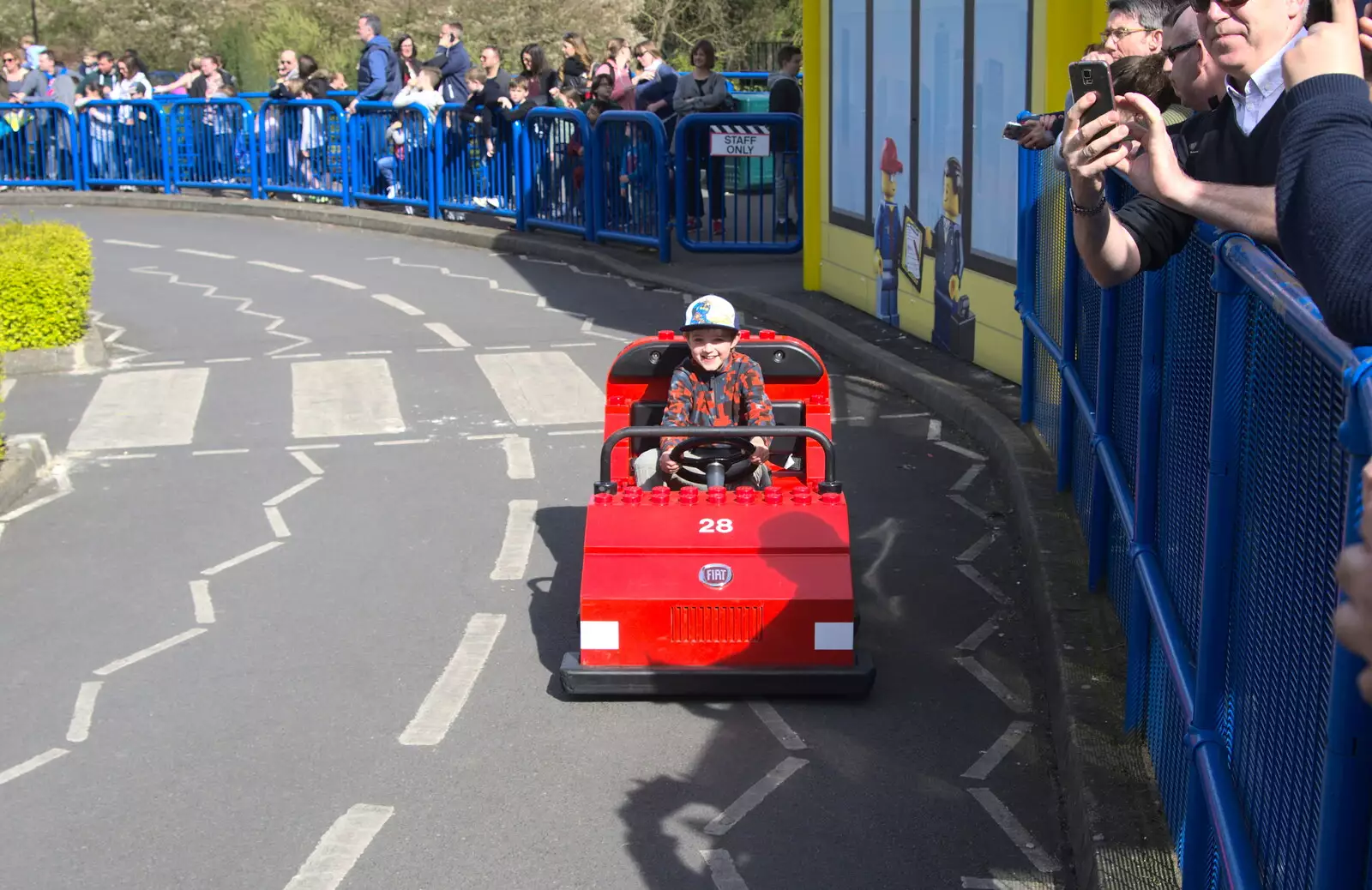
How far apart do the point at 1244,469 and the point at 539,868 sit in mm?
2437

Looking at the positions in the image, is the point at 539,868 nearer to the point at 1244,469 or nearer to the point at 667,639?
the point at 667,639

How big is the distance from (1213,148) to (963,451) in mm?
5620

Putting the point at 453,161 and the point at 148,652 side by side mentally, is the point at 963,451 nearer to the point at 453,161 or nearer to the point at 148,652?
the point at 148,652

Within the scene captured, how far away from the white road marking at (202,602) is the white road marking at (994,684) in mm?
3167

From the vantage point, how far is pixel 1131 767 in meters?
4.98

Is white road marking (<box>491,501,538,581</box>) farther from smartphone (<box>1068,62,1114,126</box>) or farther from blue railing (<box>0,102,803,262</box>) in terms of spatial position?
blue railing (<box>0,102,803,262</box>)

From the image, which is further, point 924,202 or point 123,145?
point 123,145

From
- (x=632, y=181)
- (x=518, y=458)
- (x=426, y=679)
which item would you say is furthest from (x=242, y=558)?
(x=632, y=181)

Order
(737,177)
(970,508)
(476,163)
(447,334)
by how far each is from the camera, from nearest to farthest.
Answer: (970,508) → (447,334) → (737,177) → (476,163)

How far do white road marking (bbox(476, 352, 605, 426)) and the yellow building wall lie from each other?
2.60 meters

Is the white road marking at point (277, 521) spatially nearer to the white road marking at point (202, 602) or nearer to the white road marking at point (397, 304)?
the white road marking at point (202, 602)

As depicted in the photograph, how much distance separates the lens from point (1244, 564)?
3.46 meters

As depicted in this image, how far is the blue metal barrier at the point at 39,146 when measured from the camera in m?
25.2

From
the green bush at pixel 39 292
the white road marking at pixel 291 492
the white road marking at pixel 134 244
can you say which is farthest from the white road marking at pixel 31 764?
the white road marking at pixel 134 244
